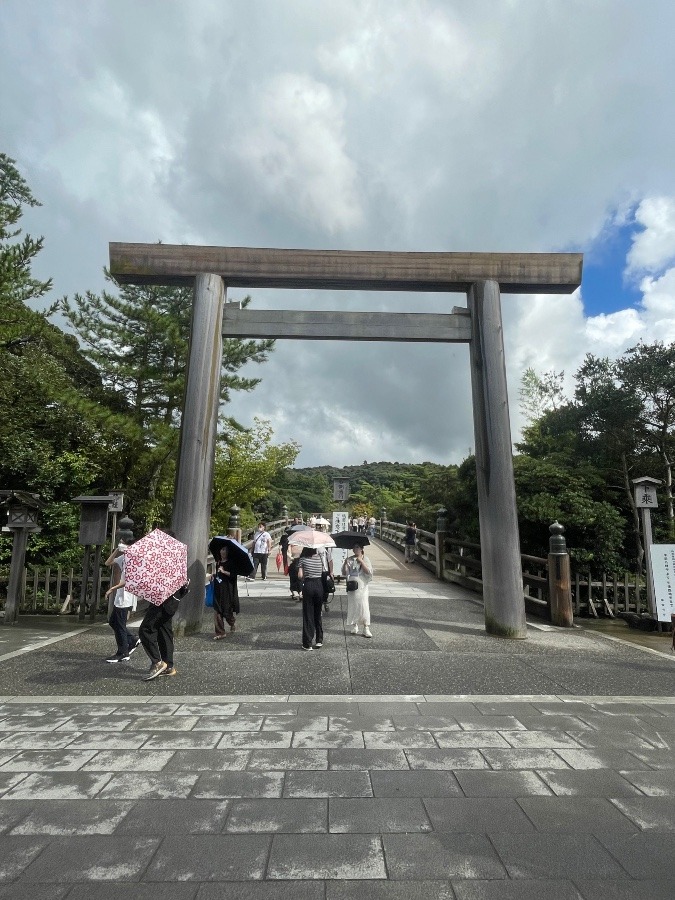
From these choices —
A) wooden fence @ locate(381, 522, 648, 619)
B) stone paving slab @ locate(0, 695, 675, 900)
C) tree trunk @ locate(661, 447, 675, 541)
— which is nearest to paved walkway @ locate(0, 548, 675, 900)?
stone paving slab @ locate(0, 695, 675, 900)

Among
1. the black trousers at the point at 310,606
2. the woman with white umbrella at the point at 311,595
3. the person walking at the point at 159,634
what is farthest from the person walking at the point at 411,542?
the person walking at the point at 159,634

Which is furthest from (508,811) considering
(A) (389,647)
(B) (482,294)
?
(B) (482,294)

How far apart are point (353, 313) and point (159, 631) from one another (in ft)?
18.1

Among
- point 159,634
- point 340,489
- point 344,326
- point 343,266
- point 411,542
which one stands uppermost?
point 343,266

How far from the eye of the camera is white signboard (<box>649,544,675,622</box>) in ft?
26.9

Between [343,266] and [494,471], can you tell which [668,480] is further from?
[343,266]

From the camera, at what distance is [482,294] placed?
8195mm

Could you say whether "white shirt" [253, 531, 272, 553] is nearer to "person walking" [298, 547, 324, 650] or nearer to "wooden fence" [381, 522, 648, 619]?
"wooden fence" [381, 522, 648, 619]

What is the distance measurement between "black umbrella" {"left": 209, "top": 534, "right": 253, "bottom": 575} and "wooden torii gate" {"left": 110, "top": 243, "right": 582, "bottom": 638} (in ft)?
2.73

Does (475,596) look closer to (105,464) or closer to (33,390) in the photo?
(105,464)

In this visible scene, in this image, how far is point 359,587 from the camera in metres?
7.29

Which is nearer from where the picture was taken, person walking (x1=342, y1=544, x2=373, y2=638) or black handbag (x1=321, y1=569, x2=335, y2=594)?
black handbag (x1=321, y1=569, x2=335, y2=594)

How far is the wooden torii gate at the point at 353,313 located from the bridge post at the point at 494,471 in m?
0.02

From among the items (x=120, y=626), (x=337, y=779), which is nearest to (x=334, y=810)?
(x=337, y=779)
